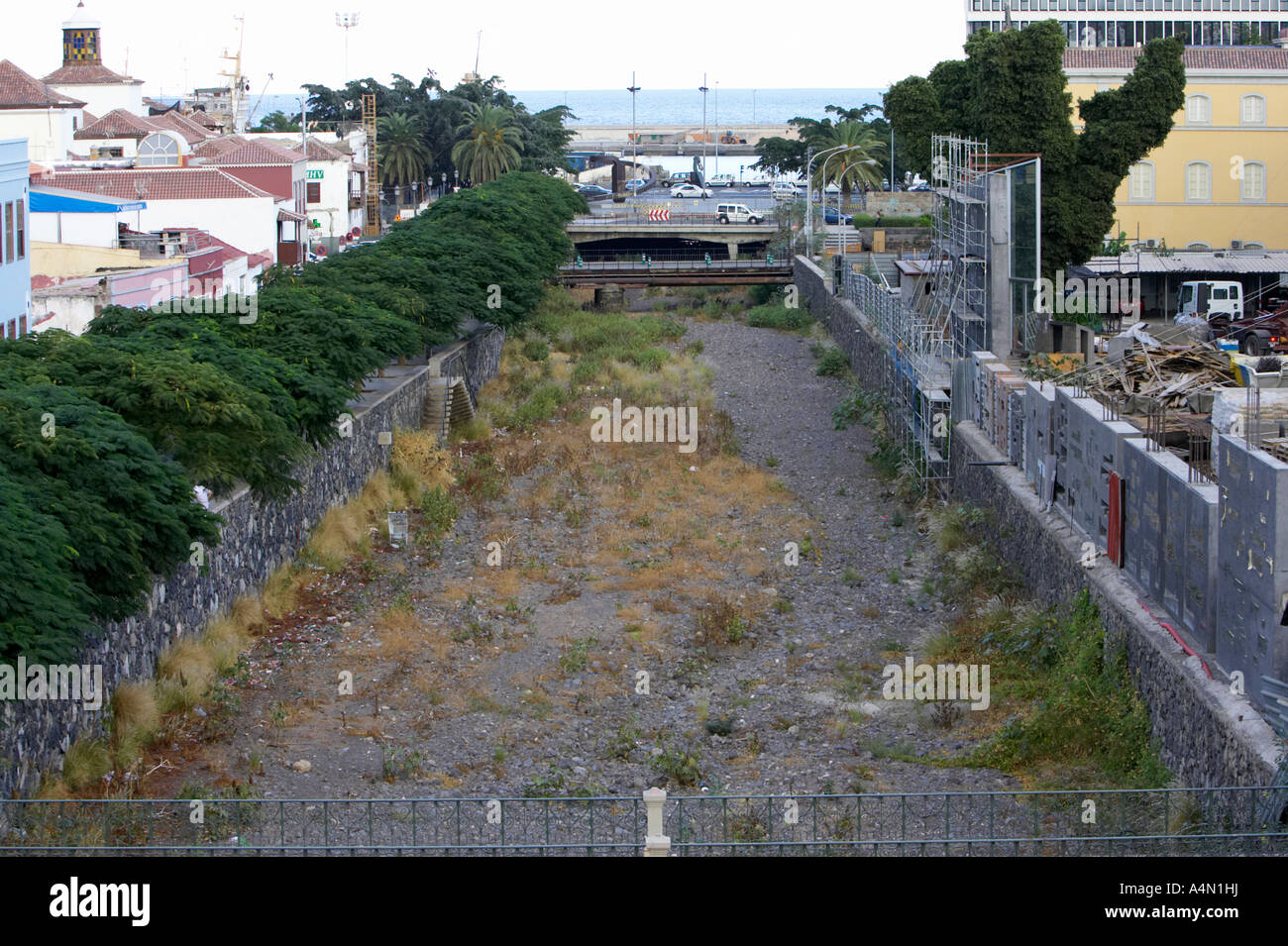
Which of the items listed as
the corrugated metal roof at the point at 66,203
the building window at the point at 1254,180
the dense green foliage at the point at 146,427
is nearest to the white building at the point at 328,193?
the corrugated metal roof at the point at 66,203

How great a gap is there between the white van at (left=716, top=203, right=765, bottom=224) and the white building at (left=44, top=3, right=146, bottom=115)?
3354 cm

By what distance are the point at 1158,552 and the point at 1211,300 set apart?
82.9 feet

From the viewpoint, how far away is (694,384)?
40.8 metres

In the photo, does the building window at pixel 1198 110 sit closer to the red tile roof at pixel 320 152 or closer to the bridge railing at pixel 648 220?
the bridge railing at pixel 648 220

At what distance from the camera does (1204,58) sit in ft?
174

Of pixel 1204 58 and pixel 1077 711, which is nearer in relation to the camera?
pixel 1077 711

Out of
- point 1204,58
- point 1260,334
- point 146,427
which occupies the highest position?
point 1204,58

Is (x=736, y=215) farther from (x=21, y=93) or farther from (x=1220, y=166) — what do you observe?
(x=21, y=93)

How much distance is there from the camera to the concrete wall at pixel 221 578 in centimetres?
1419

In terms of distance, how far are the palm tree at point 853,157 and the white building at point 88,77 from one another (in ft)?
124

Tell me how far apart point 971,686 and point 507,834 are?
22.4ft

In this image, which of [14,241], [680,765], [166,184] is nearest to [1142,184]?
[166,184]

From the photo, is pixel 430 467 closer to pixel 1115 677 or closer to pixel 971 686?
pixel 971 686
